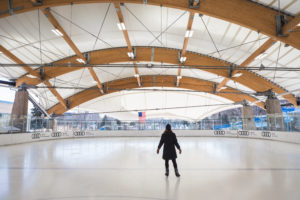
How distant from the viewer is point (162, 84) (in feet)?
90.6

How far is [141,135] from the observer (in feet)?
84.9

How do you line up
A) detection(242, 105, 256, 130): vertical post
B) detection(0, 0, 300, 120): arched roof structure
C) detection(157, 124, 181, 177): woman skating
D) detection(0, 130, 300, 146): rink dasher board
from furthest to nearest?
detection(242, 105, 256, 130): vertical post → detection(0, 130, 300, 146): rink dasher board → detection(0, 0, 300, 120): arched roof structure → detection(157, 124, 181, 177): woman skating

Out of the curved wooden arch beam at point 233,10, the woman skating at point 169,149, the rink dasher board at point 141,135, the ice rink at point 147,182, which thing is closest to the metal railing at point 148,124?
the rink dasher board at point 141,135

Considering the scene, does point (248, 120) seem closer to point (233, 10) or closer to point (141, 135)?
point (141, 135)

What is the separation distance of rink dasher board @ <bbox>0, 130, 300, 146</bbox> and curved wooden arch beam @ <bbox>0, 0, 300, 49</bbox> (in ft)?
31.0

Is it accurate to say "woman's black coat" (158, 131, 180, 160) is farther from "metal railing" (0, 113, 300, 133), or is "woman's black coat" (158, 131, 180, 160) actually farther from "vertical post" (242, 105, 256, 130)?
"vertical post" (242, 105, 256, 130)

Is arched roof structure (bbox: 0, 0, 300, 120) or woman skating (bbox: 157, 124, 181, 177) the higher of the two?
arched roof structure (bbox: 0, 0, 300, 120)

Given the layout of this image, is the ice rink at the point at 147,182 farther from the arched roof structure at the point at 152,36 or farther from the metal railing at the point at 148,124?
the metal railing at the point at 148,124

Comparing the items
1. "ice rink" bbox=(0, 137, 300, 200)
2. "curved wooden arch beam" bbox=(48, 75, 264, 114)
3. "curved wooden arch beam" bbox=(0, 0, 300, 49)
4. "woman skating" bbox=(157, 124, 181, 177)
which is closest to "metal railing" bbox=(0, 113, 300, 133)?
"curved wooden arch beam" bbox=(48, 75, 264, 114)

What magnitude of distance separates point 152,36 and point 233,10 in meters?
7.50

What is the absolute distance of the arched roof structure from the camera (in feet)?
35.8

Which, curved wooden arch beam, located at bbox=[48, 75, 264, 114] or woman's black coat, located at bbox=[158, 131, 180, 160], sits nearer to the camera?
woman's black coat, located at bbox=[158, 131, 180, 160]

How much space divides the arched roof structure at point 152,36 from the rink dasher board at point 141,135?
5.43 metres

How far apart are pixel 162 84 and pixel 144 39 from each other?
1119cm
